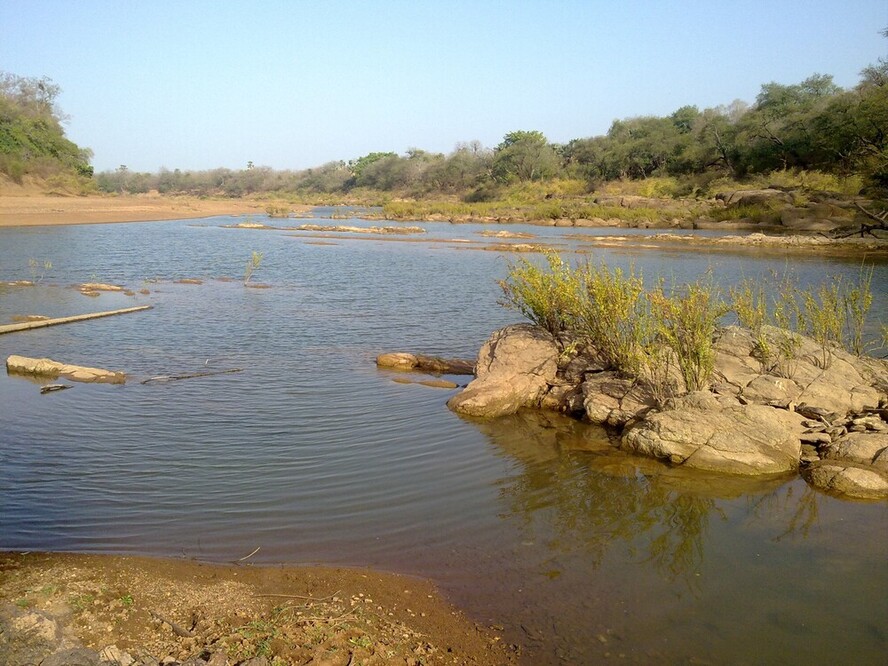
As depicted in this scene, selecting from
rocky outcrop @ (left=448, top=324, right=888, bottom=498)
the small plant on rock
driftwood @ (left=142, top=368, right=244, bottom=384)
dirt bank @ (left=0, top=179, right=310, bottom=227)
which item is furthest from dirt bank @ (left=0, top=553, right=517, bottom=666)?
dirt bank @ (left=0, top=179, right=310, bottom=227)

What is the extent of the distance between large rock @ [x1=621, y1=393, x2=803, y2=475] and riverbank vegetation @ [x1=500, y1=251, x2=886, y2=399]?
747 mm

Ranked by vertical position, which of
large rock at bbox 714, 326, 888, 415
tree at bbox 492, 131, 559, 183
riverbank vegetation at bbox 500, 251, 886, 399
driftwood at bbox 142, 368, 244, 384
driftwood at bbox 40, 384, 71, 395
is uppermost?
tree at bbox 492, 131, 559, 183

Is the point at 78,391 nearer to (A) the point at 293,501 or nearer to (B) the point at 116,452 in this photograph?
(B) the point at 116,452

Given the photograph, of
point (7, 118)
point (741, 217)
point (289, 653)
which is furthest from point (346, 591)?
point (7, 118)

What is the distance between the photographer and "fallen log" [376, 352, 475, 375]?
11.3 meters

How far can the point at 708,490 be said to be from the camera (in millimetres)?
6801

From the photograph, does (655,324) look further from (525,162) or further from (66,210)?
(525,162)

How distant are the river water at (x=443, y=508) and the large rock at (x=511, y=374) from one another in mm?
289

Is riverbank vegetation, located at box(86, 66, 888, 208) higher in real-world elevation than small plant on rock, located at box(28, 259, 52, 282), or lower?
higher

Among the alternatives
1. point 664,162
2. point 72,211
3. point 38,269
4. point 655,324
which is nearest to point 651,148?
point 664,162

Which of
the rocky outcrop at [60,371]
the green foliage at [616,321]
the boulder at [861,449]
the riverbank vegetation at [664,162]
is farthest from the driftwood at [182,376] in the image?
the riverbank vegetation at [664,162]

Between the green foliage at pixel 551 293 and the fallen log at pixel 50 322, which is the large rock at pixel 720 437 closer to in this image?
the green foliage at pixel 551 293

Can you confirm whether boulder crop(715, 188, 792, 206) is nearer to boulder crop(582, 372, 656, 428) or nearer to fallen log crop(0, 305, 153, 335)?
boulder crop(582, 372, 656, 428)

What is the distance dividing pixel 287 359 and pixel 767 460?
7.62m
